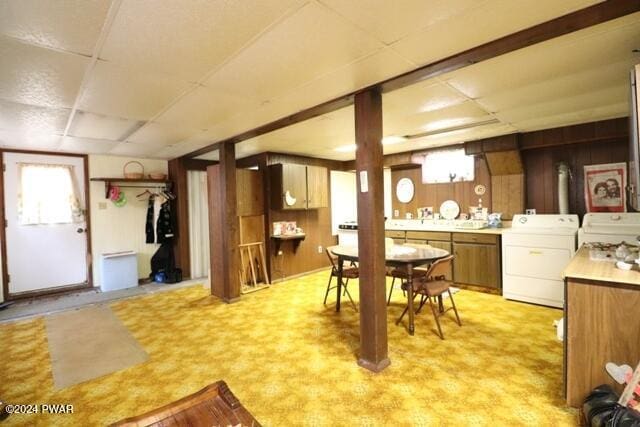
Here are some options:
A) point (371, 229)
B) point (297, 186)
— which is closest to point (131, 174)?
point (297, 186)

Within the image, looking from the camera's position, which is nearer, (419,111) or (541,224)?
(419,111)

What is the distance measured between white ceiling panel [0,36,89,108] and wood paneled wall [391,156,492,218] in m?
4.94

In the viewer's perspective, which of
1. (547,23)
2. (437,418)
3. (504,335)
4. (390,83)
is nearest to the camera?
(547,23)

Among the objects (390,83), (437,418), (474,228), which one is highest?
(390,83)

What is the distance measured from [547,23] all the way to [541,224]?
126 inches

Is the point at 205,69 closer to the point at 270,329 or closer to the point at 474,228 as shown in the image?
the point at 270,329

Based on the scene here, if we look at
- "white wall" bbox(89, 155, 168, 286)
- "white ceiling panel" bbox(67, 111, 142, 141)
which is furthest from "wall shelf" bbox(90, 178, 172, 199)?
"white ceiling panel" bbox(67, 111, 142, 141)

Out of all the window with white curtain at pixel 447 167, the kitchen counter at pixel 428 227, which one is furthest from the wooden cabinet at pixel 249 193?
the window with white curtain at pixel 447 167

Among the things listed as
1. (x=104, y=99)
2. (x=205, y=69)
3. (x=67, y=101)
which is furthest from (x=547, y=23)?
(x=67, y=101)

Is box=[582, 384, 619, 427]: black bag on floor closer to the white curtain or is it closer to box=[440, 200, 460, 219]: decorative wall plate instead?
box=[440, 200, 460, 219]: decorative wall plate

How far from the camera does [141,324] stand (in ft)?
11.5

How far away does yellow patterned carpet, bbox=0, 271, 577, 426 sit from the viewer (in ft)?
6.32

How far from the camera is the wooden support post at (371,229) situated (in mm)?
2391

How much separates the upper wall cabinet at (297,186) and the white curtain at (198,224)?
162 centimetres
